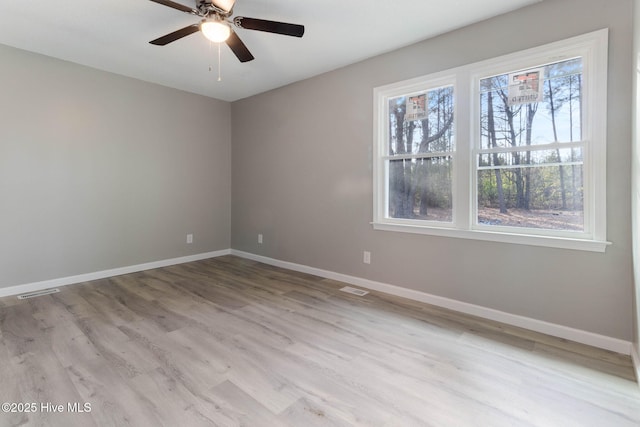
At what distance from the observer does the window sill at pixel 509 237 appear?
2195 millimetres

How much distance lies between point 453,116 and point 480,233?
3.58 ft

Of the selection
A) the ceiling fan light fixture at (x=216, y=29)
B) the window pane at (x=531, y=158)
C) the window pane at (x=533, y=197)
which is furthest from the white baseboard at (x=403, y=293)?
the ceiling fan light fixture at (x=216, y=29)

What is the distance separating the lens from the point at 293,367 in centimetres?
194

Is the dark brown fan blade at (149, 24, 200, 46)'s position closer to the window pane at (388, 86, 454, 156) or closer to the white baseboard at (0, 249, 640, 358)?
the window pane at (388, 86, 454, 156)

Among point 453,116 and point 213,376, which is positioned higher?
point 453,116

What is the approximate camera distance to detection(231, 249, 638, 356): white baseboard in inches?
84.6

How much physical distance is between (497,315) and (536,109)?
170 cm

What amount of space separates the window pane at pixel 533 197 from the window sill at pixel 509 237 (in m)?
0.11

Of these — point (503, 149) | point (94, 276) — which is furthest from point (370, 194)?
point (94, 276)

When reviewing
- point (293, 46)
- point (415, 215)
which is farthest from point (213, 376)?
point (293, 46)

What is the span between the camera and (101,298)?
309 cm

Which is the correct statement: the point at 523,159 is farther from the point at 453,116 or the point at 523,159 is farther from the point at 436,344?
the point at 436,344

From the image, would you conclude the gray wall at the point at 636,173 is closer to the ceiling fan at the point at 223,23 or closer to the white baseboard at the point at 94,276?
the ceiling fan at the point at 223,23

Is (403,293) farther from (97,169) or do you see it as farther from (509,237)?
(97,169)
